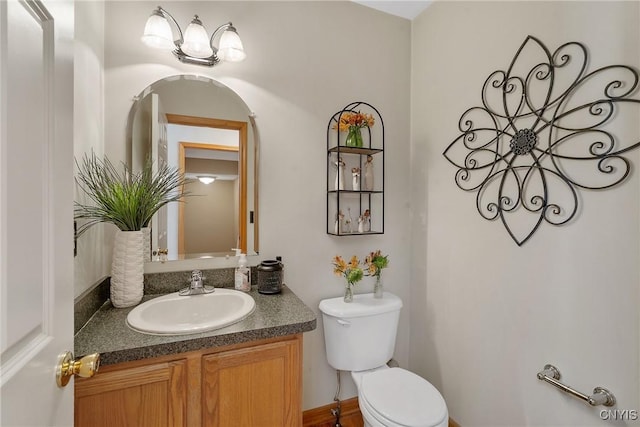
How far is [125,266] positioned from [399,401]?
50.4 inches

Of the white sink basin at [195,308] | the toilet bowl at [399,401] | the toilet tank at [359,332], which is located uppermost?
the white sink basin at [195,308]

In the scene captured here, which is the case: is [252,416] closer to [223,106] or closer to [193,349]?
[193,349]

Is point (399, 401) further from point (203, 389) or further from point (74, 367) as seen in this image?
point (74, 367)

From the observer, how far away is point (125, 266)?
1.22 metres

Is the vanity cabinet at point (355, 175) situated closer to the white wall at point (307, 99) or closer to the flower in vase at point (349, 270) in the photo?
the white wall at point (307, 99)

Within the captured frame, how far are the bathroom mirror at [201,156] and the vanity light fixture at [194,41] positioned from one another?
100 millimetres

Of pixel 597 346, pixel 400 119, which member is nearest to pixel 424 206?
pixel 400 119

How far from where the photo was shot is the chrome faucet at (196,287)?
53.7 inches

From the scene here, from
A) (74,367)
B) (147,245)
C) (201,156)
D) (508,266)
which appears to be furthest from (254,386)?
(508,266)

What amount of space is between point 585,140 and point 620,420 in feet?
3.07

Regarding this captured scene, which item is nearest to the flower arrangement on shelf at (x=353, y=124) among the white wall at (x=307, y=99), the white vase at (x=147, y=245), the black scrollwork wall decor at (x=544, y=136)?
the white wall at (x=307, y=99)

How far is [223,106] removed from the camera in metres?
1.53

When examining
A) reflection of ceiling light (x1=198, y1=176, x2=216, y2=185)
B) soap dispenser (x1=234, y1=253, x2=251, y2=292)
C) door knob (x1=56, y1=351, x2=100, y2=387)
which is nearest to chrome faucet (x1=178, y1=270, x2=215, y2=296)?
soap dispenser (x1=234, y1=253, x2=251, y2=292)

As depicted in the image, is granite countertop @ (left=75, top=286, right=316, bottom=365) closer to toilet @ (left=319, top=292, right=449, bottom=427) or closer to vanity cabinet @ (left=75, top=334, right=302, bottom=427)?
vanity cabinet @ (left=75, top=334, right=302, bottom=427)
